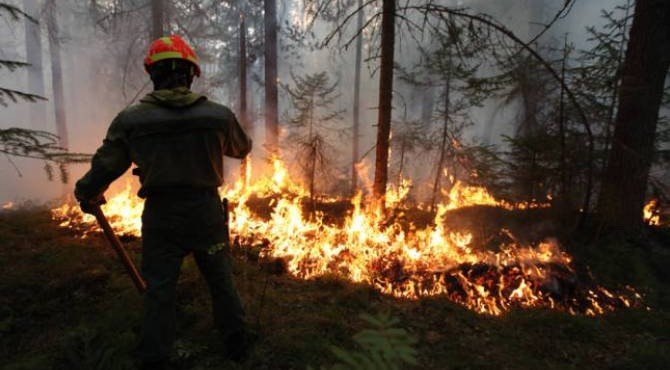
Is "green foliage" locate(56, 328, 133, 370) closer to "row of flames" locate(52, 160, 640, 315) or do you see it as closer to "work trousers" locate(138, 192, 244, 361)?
"work trousers" locate(138, 192, 244, 361)

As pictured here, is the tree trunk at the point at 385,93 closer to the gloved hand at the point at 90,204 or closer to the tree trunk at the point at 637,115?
the tree trunk at the point at 637,115

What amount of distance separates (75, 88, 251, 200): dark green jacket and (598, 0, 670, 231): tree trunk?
21.8 ft

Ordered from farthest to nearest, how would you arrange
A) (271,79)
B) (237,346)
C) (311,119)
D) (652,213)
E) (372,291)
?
(271,79)
(311,119)
(652,213)
(372,291)
(237,346)

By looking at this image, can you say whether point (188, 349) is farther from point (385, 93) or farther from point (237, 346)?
point (385, 93)

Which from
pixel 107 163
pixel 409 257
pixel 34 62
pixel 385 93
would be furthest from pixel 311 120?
pixel 34 62

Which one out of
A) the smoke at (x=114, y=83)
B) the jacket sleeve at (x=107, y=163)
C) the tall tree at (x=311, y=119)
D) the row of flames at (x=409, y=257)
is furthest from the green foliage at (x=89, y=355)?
the smoke at (x=114, y=83)

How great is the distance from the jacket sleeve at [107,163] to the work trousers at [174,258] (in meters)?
0.41

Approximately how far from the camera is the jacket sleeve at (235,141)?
342cm

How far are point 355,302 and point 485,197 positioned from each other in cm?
605

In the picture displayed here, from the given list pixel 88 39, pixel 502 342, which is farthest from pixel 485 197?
pixel 88 39

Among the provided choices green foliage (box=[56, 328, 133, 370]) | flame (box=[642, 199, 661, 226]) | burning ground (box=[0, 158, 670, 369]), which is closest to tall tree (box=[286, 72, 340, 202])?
burning ground (box=[0, 158, 670, 369])

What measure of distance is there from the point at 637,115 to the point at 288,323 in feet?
22.8

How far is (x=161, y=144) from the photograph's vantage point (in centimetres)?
303

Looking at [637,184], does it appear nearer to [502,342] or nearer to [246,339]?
[502,342]
